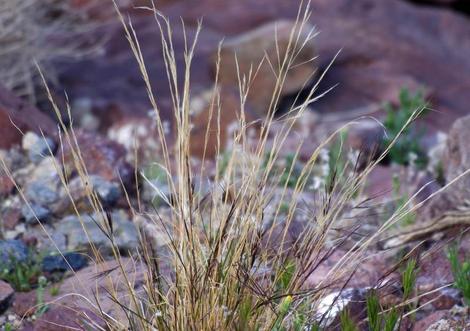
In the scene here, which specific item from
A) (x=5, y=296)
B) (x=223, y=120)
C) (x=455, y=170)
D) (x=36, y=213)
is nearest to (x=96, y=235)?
(x=36, y=213)

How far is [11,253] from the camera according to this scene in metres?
3.95

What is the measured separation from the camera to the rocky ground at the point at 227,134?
148 inches

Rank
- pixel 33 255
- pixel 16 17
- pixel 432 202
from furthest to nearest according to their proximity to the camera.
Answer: pixel 16 17 < pixel 432 202 < pixel 33 255

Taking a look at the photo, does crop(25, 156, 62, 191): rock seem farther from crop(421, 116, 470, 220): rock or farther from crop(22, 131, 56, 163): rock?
crop(421, 116, 470, 220): rock

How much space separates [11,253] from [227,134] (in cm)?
374

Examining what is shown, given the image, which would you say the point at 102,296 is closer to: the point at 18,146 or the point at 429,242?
the point at 429,242

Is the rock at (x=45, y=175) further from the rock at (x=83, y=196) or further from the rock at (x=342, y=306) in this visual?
the rock at (x=342, y=306)

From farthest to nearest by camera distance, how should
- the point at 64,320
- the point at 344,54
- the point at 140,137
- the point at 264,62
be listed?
the point at 344,54
the point at 264,62
the point at 140,137
the point at 64,320

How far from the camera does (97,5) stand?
10.8 metres

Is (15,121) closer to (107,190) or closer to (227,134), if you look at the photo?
(107,190)

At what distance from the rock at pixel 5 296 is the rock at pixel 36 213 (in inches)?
28.3

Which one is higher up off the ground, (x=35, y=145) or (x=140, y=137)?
(x=35, y=145)

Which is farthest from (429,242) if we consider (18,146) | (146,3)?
(146,3)

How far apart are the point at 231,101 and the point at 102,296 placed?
14.8ft
